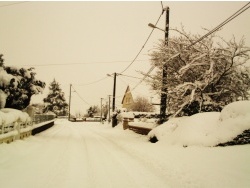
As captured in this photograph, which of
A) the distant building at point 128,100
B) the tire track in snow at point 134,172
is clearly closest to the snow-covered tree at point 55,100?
the distant building at point 128,100

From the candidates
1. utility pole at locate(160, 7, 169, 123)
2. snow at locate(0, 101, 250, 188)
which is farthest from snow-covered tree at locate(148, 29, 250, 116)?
snow at locate(0, 101, 250, 188)

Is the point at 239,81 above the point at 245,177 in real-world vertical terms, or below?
above

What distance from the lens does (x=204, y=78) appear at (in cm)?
1767

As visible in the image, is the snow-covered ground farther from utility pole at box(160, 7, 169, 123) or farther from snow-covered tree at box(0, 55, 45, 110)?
snow-covered tree at box(0, 55, 45, 110)

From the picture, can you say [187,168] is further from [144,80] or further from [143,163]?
[144,80]

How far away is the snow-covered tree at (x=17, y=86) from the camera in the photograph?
800 inches

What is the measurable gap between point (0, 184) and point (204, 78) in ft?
44.1

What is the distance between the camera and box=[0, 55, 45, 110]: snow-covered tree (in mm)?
20328

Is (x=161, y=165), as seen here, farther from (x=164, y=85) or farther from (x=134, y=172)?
(x=164, y=85)

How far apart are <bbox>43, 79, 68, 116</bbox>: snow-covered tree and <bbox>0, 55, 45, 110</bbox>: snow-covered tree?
2061 inches

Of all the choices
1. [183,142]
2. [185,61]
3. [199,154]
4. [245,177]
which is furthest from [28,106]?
[245,177]

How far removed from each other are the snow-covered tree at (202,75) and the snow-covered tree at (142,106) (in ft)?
187

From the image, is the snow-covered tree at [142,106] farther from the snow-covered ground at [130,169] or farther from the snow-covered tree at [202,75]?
the snow-covered ground at [130,169]

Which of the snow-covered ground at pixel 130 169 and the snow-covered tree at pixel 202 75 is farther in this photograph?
the snow-covered tree at pixel 202 75
